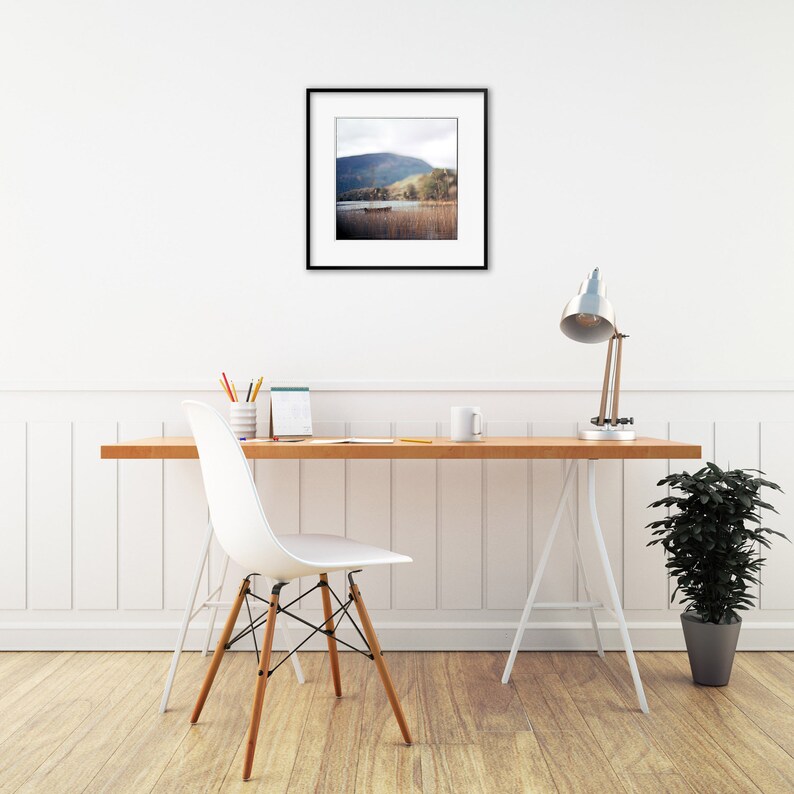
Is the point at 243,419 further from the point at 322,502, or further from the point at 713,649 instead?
the point at 713,649

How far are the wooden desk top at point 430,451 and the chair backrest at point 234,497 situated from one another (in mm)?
257

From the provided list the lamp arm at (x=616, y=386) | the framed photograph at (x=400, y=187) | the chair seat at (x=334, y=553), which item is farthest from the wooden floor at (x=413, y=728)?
the framed photograph at (x=400, y=187)

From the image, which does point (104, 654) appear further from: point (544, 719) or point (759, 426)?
point (759, 426)

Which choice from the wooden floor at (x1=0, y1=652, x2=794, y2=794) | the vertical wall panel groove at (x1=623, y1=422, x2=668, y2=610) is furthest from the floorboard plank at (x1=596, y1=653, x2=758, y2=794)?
the vertical wall panel groove at (x1=623, y1=422, x2=668, y2=610)

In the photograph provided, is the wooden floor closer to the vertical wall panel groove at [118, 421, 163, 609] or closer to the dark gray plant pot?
the dark gray plant pot

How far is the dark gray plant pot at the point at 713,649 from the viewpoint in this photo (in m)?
2.07

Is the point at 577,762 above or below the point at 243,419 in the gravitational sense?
below

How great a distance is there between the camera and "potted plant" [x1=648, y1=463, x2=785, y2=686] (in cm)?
204

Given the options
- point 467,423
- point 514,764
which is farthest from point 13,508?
point 514,764

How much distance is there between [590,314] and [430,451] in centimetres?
65

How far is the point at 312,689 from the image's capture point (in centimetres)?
205

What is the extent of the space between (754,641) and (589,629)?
579mm

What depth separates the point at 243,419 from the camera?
222cm

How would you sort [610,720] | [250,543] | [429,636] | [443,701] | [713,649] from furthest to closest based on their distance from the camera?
[429,636], [713,649], [443,701], [610,720], [250,543]
